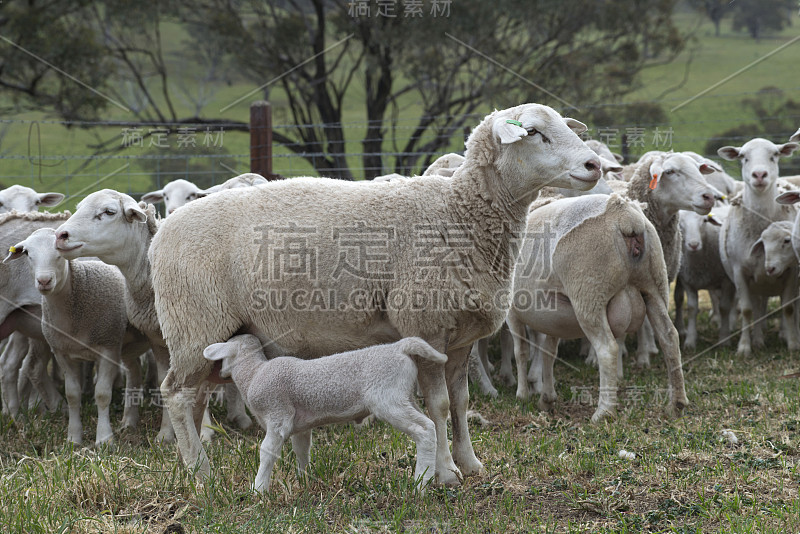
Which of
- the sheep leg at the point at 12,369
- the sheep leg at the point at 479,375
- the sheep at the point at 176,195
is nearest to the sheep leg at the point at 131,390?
the sheep leg at the point at 12,369

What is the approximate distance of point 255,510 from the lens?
3.63 metres

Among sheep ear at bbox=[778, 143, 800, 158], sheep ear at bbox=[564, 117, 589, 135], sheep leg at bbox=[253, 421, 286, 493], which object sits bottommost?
sheep leg at bbox=[253, 421, 286, 493]

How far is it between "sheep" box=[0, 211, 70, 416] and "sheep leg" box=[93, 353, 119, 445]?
670 mm

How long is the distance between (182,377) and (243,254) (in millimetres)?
746

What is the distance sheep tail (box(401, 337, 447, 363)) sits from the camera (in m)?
3.75

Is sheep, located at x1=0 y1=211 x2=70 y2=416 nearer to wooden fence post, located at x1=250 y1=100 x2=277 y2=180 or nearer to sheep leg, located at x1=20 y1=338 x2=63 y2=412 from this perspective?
sheep leg, located at x1=20 y1=338 x2=63 y2=412

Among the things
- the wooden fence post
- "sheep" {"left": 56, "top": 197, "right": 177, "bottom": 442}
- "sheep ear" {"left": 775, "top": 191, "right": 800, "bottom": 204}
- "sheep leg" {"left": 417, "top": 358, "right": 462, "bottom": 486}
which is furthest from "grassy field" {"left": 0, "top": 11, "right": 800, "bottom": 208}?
"sheep leg" {"left": 417, "top": 358, "right": 462, "bottom": 486}

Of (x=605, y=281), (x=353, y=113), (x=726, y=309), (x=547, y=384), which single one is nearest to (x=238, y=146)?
(x=353, y=113)

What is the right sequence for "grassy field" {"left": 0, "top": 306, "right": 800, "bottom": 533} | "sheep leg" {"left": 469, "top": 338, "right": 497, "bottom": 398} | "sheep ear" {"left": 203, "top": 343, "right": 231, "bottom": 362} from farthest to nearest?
"sheep leg" {"left": 469, "top": 338, "right": 497, "bottom": 398}, "sheep ear" {"left": 203, "top": 343, "right": 231, "bottom": 362}, "grassy field" {"left": 0, "top": 306, "right": 800, "bottom": 533}

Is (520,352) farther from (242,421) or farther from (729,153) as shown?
(729,153)

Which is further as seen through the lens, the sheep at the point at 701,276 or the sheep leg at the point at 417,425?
the sheep at the point at 701,276

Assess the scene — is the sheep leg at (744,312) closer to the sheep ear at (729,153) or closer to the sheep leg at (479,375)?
the sheep ear at (729,153)

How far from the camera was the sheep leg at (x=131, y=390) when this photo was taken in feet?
19.2

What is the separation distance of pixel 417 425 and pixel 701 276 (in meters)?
5.52
